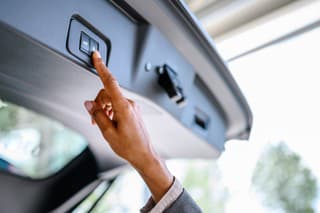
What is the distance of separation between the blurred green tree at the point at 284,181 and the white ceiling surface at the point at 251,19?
0.54m

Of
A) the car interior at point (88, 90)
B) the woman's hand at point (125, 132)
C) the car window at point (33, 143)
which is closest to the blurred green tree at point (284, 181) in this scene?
the car interior at point (88, 90)

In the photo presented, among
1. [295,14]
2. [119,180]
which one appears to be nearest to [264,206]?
[119,180]

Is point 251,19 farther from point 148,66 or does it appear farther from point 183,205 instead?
point 183,205

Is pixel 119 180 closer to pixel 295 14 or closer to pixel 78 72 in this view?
pixel 78 72

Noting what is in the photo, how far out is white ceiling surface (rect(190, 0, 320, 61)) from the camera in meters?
1.70

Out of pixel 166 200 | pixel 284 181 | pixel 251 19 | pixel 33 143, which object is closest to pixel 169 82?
pixel 166 200

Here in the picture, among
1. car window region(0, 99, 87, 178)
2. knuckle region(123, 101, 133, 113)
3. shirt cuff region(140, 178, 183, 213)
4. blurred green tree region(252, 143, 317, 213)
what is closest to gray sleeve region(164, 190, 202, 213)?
shirt cuff region(140, 178, 183, 213)

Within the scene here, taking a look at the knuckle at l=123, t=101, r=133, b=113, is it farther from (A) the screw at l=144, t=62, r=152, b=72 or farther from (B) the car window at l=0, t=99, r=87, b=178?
(B) the car window at l=0, t=99, r=87, b=178

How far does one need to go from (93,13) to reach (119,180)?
0.99m

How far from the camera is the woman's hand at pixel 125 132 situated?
2.40 feet

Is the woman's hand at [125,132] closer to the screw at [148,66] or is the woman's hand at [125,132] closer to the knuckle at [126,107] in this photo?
the knuckle at [126,107]

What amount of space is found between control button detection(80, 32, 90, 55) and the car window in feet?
1.54

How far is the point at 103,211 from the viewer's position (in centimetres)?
164

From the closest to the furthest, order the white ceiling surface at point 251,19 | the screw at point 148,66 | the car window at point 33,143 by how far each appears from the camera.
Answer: the screw at point 148,66
the car window at point 33,143
the white ceiling surface at point 251,19
